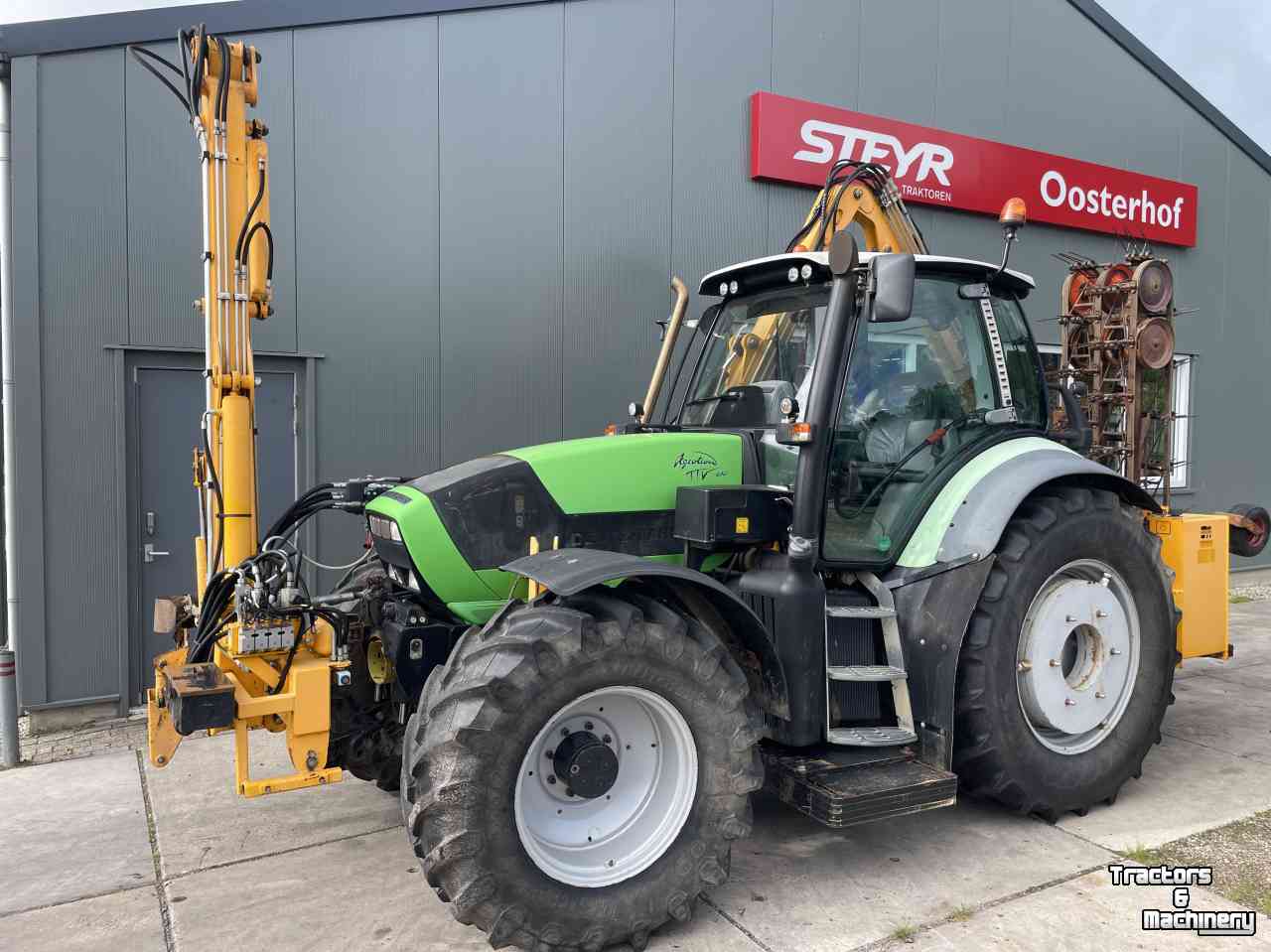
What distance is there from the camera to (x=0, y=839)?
4285mm

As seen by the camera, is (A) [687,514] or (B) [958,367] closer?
(A) [687,514]

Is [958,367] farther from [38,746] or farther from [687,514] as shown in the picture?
[38,746]

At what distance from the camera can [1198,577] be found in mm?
5152

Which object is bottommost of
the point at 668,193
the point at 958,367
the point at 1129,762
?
the point at 1129,762

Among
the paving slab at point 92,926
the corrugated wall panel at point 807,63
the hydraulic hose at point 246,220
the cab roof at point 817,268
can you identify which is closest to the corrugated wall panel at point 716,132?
the corrugated wall panel at point 807,63

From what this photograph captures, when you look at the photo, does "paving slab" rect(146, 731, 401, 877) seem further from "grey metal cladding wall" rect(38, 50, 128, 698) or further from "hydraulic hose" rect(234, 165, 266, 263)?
"hydraulic hose" rect(234, 165, 266, 263)

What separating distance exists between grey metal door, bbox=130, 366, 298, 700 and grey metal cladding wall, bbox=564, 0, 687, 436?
2.34 meters

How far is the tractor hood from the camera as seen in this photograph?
357 centimetres

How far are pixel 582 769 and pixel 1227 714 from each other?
4.80 m

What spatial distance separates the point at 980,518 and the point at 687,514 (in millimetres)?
1227

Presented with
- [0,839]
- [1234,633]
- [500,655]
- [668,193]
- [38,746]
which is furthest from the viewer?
[1234,633]

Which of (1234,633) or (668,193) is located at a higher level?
(668,193)

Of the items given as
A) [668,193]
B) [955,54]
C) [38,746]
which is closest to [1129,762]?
[668,193]

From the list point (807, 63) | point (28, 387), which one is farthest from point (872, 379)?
point (807, 63)
